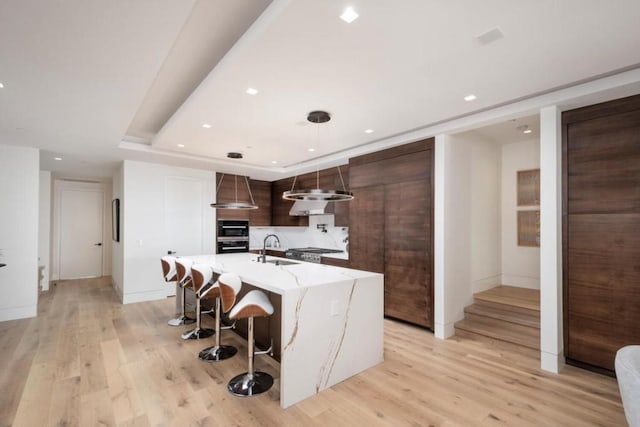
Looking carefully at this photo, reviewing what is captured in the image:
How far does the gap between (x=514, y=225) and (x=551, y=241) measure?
1985 millimetres

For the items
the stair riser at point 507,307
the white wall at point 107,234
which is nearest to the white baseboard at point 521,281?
the stair riser at point 507,307

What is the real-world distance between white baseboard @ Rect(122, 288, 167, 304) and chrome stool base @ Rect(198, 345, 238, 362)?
2.88m

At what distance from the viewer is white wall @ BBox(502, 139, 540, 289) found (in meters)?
4.61

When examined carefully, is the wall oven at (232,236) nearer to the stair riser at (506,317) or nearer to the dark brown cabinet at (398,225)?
the dark brown cabinet at (398,225)

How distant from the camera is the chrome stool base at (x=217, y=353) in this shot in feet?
10.2

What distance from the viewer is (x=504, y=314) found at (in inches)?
151

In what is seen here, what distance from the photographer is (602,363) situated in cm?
283

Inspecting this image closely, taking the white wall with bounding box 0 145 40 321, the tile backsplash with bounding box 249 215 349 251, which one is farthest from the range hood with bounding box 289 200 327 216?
the white wall with bounding box 0 145 40 321

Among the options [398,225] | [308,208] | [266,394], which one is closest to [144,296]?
[308,208]

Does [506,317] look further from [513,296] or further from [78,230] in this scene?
[78,230]

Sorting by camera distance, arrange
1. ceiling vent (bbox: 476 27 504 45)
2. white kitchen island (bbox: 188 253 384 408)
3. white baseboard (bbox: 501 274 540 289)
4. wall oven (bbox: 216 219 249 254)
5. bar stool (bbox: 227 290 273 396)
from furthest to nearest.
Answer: wall oven (bbox: 216 219 249 254) < white baseboard (bbox: 501 274 540 289) < bar stool (bbox: 227 290 273 396) < white kitchen island (bbox: 188 253 384 408) < ceiling vent (bbox: 476 27 504 45)

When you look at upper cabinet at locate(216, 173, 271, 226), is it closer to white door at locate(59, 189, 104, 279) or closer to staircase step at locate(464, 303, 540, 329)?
white door at locate(59, 189, 104, 279)

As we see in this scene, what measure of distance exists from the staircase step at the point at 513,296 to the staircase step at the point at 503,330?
276 millimetres

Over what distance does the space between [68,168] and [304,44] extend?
6.58m
